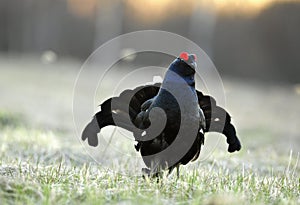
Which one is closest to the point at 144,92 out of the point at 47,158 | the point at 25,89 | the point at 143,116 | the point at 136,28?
the point at 143,116

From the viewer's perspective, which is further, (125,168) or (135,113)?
(125,168)

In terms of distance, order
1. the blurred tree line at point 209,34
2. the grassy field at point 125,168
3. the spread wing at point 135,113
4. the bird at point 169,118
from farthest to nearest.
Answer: the blurred tree line at point 209,34 < the spread wing at point 135,113 < the bird at point 169,118 < the grassy field at point 125,168

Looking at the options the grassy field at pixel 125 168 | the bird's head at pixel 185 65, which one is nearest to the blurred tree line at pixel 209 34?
the grassy field at pixel 125 168

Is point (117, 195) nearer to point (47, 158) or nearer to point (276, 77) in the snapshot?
point (47, 158)

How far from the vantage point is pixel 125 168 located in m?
4.14

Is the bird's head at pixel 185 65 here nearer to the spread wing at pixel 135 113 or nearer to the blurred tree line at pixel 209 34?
the spread wing at pixel 135 113

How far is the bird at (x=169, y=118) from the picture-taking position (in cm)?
316

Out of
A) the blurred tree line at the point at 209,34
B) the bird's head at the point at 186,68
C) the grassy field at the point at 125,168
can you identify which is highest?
the blurred tree line at the point at 209,34

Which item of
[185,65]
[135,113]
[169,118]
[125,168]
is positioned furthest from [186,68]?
[125,168]

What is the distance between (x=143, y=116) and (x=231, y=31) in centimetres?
1745

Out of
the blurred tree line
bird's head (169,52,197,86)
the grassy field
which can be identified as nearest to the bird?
bird's head (169,52,197,86)

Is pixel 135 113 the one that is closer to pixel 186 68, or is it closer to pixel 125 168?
pixel 186 68

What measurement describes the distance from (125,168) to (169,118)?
1.13m

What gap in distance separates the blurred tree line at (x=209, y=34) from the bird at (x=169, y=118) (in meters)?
13.5
